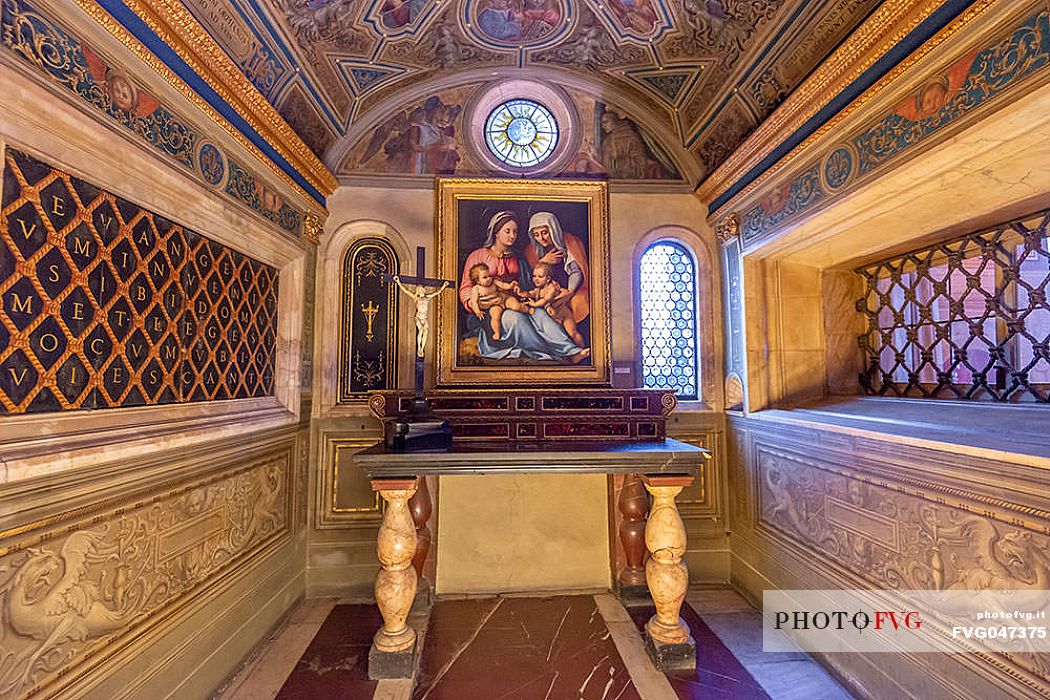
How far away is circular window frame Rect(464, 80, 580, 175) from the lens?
16.3 ft

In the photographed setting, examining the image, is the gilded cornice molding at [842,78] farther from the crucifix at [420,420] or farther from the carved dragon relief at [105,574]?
the carved dragon relief at [105,574]

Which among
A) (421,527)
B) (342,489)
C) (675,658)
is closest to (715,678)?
(675,658)

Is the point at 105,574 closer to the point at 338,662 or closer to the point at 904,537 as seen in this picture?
the point at 338,662

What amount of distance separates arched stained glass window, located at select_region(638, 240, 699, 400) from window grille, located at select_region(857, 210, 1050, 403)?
1.50 metres

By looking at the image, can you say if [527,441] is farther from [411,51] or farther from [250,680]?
[411,51]

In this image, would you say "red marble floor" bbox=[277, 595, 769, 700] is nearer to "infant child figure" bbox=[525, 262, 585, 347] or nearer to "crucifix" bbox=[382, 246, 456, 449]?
"crucifix" bbox=[382, 246, 456, 449]

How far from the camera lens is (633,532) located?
4.26m

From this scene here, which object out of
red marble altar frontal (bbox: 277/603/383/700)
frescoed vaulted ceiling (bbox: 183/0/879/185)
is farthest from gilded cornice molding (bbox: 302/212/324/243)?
red marble altar frontal (bbox: 277/603/383/700)

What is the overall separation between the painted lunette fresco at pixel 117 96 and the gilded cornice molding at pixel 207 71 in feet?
0.48

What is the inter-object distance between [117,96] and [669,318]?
→ 4594 mm

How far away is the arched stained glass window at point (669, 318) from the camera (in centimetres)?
504

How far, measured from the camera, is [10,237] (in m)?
1.94

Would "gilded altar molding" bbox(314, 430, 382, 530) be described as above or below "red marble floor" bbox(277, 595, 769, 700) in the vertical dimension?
above

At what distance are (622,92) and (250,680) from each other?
592 cm
